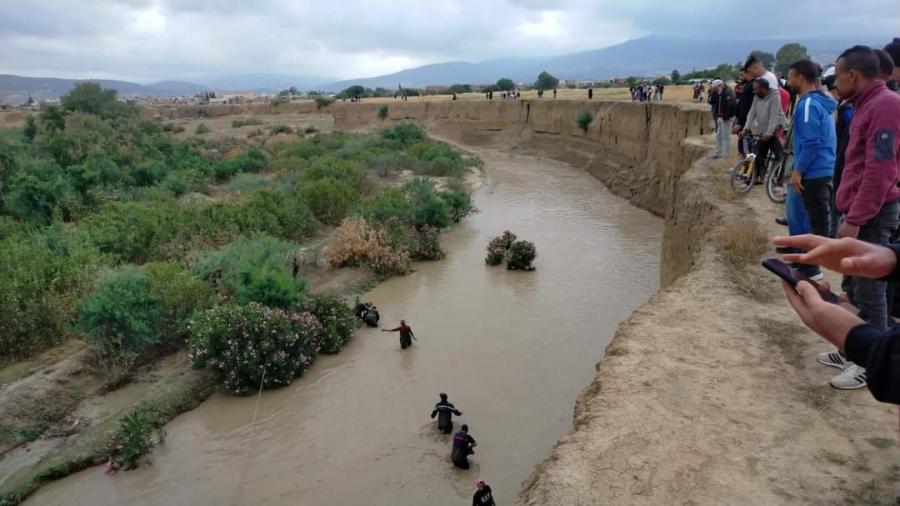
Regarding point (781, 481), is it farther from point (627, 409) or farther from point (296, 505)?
point (296, 505)

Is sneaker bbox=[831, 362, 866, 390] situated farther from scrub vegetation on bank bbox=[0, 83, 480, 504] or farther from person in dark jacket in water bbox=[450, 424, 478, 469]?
scrub vegetation on bank bbox=[0, 83, 480, 504]

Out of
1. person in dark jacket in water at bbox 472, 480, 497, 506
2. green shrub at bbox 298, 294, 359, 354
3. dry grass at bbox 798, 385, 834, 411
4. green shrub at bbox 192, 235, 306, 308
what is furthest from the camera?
green shrub at bbox 192, 235, 306, 308

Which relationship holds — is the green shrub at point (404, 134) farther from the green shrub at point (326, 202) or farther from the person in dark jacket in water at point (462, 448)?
the person in dark jacket in water at point (462, 448)

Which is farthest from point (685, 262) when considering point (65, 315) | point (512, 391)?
point (65, 315)

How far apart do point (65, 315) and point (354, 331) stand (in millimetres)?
5344

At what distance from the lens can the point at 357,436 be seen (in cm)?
802

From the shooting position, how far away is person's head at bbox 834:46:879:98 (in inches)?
164

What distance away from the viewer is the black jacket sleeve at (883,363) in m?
1.97

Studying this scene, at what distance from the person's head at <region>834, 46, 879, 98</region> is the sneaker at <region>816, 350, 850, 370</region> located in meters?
2.13

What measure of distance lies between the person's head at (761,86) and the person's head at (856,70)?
480cm

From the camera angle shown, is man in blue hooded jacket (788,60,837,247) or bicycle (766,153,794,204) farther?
bicycle (766,153,794,204)

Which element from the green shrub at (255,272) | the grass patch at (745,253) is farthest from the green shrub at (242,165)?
the grass patch at (745,253)

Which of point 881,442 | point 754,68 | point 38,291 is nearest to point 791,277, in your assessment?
point 881,442

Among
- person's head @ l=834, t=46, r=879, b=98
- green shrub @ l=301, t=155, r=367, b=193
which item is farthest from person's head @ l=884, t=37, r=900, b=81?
green shrub @ l=301, t=155, r=367, b=193
